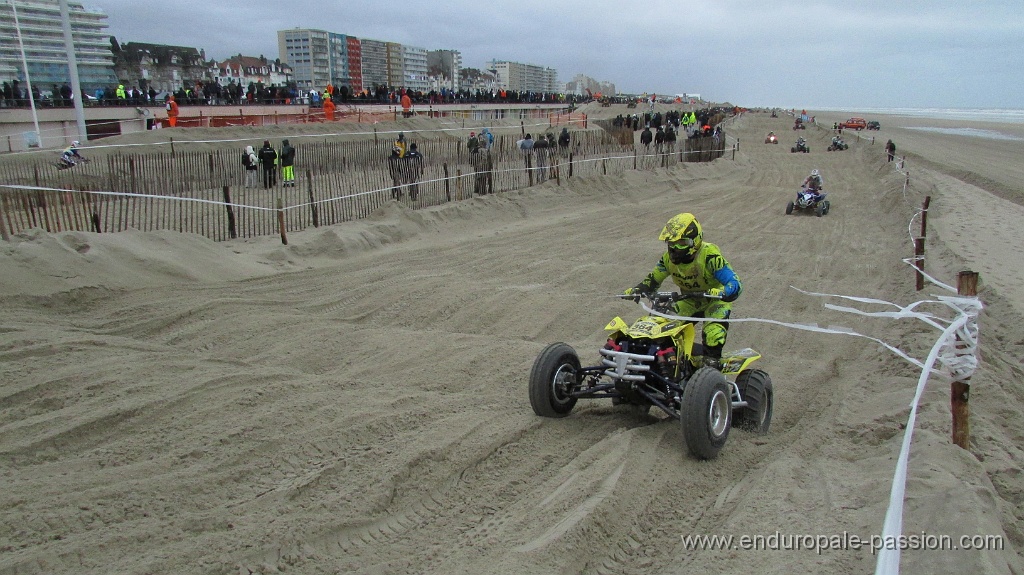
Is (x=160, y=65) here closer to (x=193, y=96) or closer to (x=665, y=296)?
(x=193, y=96)

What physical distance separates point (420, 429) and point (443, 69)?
341 ft

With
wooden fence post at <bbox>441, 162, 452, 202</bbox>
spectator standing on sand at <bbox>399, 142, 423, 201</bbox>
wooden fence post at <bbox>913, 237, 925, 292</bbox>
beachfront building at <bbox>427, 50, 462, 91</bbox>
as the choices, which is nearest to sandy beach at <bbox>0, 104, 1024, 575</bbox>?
wooden fence post at <bbox>913, 237, 925, 292</bbox>

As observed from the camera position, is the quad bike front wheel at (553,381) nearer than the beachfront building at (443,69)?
Yes

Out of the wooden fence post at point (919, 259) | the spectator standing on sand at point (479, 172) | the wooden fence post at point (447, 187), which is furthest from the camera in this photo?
the spectator standing on sand at point (479, 172)

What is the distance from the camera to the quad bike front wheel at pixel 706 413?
495 cm

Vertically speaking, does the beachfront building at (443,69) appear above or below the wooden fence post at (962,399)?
above

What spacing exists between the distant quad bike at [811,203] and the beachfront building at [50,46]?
29591mm

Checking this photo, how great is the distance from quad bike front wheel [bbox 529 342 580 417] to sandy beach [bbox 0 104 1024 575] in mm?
180

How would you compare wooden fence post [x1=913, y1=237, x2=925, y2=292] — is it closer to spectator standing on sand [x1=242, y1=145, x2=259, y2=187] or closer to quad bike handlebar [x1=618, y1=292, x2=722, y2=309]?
quad bike handlebar [x1=618, y1=292, x2=722, y2=309]

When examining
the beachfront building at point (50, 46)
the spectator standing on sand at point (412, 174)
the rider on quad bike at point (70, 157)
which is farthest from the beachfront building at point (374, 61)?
the spectator standing on sand at point (412, 174)

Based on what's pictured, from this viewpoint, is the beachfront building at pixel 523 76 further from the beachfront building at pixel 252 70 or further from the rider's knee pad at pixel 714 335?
the rider's knee pad at pixel 714 335

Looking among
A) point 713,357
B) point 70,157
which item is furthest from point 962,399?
point 70,157

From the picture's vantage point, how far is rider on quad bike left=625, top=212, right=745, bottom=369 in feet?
19.7

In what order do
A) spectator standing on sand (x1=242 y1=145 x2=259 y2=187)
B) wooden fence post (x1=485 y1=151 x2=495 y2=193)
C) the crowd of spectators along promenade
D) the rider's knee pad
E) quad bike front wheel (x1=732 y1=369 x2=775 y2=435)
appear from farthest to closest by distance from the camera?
the crowd of spectators along promenade → wooden fence post (x1=485 y1=151 x2=495 y2=193) → spectator standing on sand (x1=242 y1=145 x2=259 y2=187) → the rider's knee pad → quad bike front wheel (x1=732 y1=369 x2=775 y2=435)
